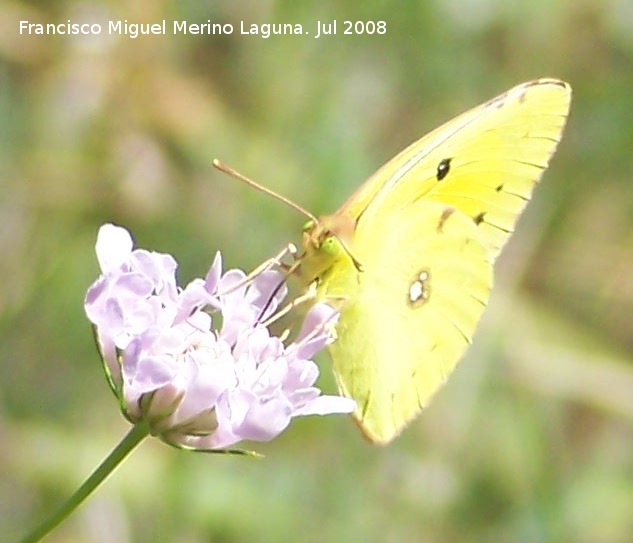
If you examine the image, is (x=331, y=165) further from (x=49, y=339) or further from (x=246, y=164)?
(x=49, y=339)

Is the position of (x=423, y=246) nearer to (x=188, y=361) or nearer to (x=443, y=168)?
(x=443, y=168)

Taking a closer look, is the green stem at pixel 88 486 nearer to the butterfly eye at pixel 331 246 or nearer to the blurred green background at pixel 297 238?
the butterfly eye at pixel 331 246

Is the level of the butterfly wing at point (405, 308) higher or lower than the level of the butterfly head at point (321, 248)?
lower

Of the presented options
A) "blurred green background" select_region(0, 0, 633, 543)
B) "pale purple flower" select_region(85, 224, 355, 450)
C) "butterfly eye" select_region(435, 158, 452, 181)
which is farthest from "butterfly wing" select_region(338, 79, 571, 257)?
"blurred green background" select_region(0, 0, 633, 543)

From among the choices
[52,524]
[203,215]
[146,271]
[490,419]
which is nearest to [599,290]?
[490,419]

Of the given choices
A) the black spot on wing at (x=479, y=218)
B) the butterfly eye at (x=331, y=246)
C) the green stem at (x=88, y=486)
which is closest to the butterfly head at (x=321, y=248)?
the butterfly eye at (x=331, y=246)

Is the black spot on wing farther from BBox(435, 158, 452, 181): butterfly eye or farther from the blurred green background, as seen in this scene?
the blurred green background

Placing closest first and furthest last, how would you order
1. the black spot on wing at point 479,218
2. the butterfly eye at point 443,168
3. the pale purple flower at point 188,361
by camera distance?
the pale purple flower at point 188,361 < the butterfly eye at point 443,168 < the black spot on wing at point 479,218
